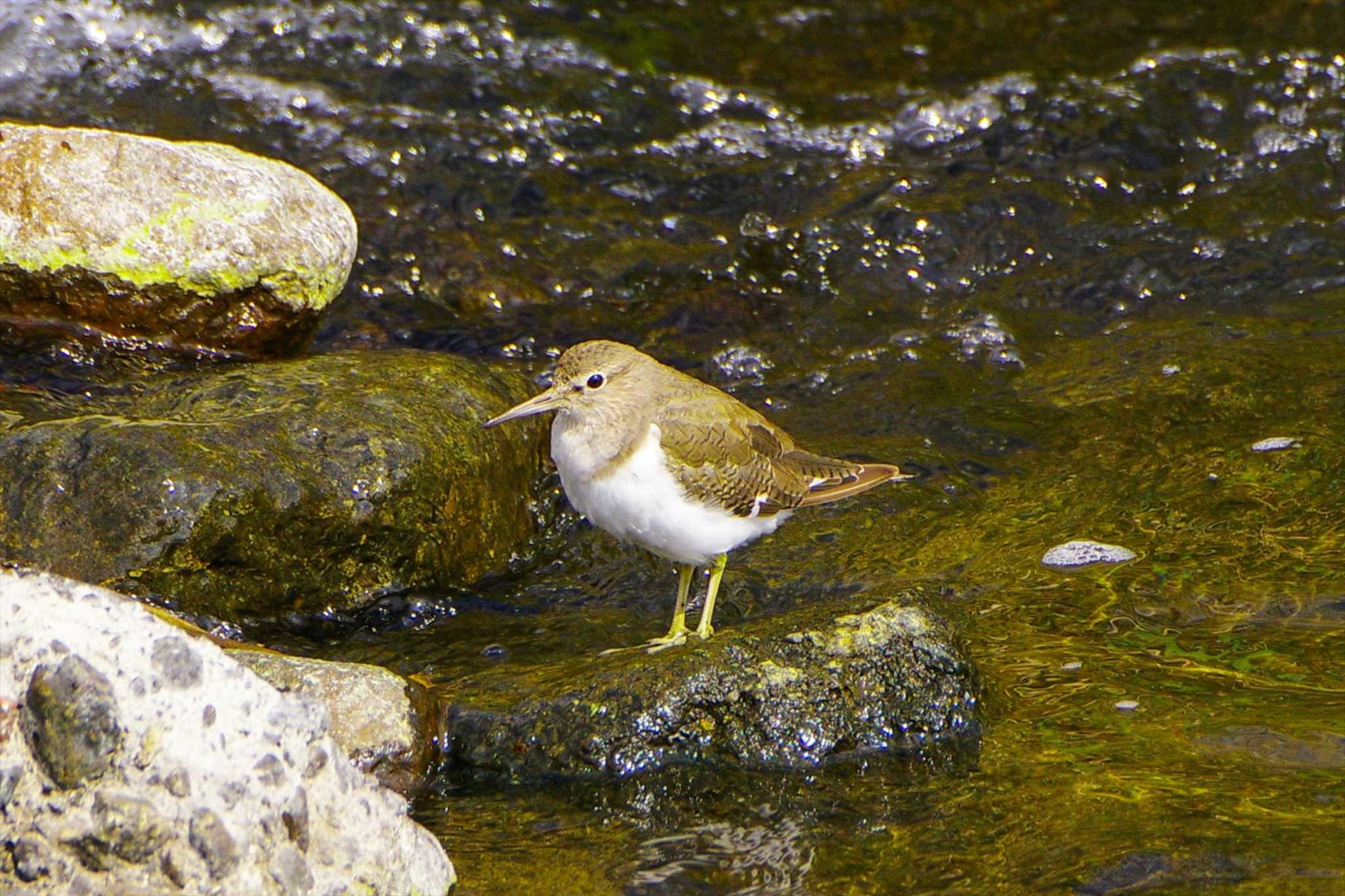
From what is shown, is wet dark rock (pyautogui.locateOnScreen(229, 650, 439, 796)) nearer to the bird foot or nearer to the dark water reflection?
the dark water reflection

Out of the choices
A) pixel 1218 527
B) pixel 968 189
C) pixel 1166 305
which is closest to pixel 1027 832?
pixel 1218 527

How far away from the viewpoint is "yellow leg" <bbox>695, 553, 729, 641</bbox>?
5.58 metres

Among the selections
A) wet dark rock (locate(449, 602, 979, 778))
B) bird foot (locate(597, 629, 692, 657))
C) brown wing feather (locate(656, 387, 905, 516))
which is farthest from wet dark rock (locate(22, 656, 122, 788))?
brown wing feather (locate(656, 387, 905, 516))

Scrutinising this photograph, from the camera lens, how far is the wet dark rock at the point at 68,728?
317 centimetres

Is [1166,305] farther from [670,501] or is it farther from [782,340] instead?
[670,501]

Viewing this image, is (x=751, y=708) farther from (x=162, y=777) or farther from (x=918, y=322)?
(x=918, y=322)

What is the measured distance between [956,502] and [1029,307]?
221 cm

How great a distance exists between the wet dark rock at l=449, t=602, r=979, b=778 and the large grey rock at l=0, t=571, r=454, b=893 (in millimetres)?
1102

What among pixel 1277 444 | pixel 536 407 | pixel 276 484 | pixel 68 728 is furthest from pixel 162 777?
pixel 1277 444

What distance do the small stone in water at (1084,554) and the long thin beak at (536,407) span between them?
2.01 meters

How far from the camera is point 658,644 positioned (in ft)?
17.6

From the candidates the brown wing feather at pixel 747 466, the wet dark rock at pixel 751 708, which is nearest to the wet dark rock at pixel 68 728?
the wet dark rock at pixel 751 708

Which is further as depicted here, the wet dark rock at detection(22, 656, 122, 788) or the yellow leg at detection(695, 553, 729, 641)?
the yellow leg at detection(695, 553, 729, 641)

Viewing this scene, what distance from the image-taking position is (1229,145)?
9328mm
